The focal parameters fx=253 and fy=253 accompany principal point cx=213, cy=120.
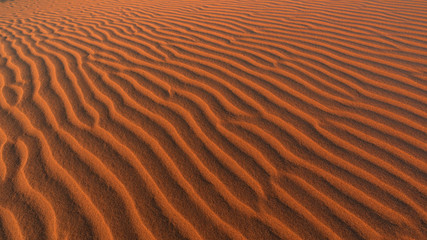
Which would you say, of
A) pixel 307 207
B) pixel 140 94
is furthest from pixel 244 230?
pixel 140 94

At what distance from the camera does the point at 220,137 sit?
1990mm

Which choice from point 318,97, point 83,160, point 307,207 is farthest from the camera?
point 318,97

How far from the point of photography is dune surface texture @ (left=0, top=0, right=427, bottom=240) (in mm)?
1506

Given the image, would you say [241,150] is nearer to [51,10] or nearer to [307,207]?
[307,207]

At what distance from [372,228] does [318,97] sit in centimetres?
123

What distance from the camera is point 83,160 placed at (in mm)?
A: 1852

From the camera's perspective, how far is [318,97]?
2.35m

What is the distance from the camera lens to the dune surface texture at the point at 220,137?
1.51m

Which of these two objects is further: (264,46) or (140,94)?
(264,46)

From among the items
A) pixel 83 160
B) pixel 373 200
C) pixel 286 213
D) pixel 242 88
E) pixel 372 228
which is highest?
pixel 242 88

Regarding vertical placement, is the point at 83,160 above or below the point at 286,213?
above

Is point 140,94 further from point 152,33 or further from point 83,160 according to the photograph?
point 152,33

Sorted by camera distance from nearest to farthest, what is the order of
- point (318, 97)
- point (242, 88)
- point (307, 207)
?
point (307, 207) → point (318, 97) → point (242, 88)

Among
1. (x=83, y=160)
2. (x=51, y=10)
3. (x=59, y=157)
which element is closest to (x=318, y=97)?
(x=83, y=160)
